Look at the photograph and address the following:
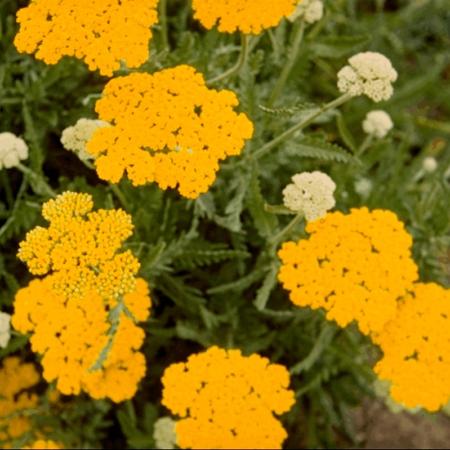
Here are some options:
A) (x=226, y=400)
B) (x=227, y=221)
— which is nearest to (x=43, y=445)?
(x=226, y=400)

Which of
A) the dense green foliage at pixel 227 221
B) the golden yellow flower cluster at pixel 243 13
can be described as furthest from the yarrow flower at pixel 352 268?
the golden yellow flower cluster at pixel 243 13

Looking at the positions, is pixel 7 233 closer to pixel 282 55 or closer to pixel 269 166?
pixel 269 166

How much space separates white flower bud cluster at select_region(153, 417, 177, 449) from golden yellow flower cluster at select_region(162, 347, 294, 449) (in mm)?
337

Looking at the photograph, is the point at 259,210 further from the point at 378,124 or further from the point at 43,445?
the point at 43,445

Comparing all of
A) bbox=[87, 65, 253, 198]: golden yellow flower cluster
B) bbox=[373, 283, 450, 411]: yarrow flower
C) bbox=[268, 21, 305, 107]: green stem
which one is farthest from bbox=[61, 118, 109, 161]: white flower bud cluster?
bbox=[373, 283, 450, 411]: yarrow flower

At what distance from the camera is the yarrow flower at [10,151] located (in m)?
2.97

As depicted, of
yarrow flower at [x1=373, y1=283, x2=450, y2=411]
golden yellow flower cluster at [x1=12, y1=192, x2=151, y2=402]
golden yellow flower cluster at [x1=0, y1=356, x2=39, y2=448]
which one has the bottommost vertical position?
golden yellow flower cluster at [x1=0, y1=356, x2=39, y2=448]

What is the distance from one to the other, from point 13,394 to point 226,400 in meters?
1.33

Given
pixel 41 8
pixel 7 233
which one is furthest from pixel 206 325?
pixel 41 8

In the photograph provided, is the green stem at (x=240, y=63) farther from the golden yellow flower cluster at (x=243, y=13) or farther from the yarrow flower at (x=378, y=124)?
the yarrow flower at (x=378, y=124)

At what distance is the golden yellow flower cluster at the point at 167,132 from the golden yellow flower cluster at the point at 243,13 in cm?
19

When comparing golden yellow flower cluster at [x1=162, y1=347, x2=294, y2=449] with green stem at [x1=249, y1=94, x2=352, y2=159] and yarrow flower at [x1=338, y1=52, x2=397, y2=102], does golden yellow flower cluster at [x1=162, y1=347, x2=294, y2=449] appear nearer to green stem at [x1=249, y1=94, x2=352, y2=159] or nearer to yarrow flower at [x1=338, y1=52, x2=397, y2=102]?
green stem at [x1=249, y1=94, x2=352, y2=159]

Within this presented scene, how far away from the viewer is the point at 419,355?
10.2ft

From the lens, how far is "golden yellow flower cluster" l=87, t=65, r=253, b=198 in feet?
8.56
